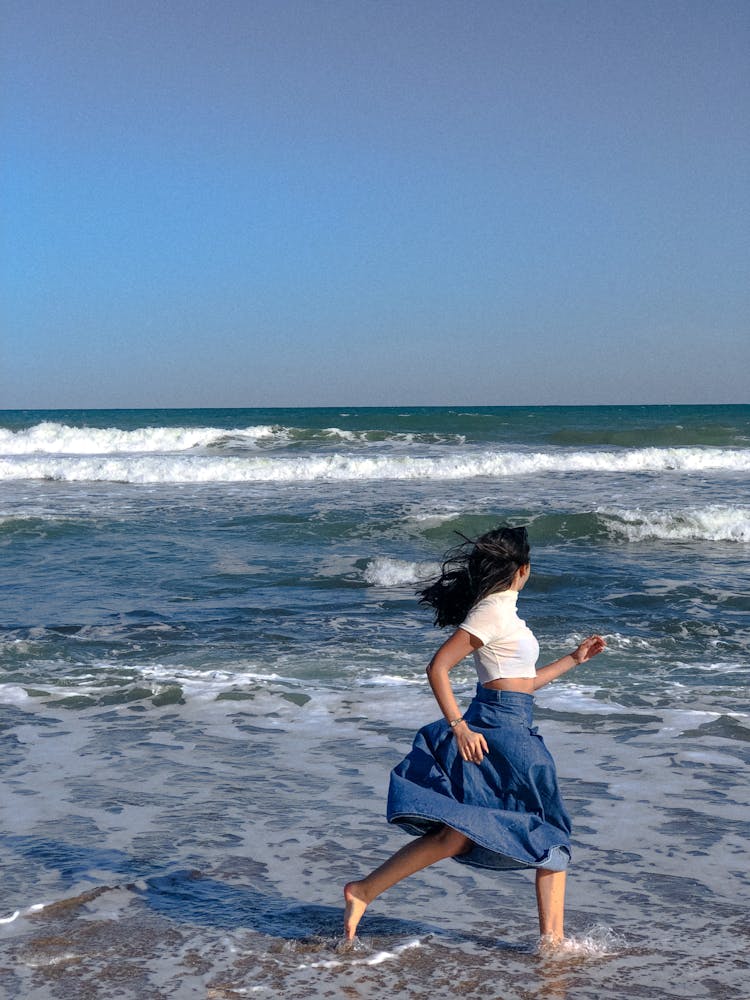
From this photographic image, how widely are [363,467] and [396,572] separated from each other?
14841 millimetres

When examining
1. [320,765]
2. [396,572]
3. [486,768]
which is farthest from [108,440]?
[486,768]

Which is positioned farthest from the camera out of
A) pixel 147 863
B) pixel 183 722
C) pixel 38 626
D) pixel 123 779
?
pixel 38 626

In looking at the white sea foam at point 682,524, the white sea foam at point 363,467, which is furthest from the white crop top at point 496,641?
the white sea foam at point 363,467

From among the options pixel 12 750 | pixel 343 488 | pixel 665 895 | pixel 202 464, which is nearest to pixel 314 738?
pixel 12 750

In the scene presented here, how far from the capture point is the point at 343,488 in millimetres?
22906

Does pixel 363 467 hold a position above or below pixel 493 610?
below

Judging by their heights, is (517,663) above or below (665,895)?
above

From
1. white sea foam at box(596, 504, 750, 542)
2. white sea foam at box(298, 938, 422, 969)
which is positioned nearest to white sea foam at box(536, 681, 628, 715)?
white sea foam at box(298, 938, 422, 969)

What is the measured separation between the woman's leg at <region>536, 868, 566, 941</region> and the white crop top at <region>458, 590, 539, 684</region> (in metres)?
0.66

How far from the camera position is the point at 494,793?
332 centimetres

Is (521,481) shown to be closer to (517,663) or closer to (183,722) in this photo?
(183,722)

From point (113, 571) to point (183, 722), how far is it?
6.32 m

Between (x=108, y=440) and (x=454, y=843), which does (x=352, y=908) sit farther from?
(x=108, y=440)

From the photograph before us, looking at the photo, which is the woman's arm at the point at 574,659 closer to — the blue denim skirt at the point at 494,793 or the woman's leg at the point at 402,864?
the blue denim skirt at the point at 494,793
